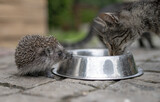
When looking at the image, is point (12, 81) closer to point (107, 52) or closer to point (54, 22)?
point (107, 52)

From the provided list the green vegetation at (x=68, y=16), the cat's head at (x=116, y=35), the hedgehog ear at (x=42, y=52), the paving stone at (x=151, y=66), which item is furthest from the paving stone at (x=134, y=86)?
the green vegetation at (x=68, y=16)

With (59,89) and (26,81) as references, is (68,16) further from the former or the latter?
(59,89)

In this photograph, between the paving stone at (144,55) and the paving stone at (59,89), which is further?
the paving stone at (144,55)

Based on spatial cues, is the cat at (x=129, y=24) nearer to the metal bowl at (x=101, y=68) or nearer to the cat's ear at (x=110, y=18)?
the cat's ear at (x=110, y=18)

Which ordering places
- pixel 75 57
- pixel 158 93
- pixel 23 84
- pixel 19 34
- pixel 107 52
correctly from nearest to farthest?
pixel 158 93 < pixel 23 84 < pixel 75 57 < pixel 107 52 < pixel 19 34

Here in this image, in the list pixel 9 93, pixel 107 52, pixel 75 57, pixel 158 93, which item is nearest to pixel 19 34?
pixel 107 52

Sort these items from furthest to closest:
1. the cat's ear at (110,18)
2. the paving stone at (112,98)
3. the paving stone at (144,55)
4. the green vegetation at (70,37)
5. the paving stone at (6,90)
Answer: the green vegetation at (70,37) → the paving stone at (144,55) → the cat's ear at (110,18) → the paving stone at (6,90) → the paving stone at (112,98)
